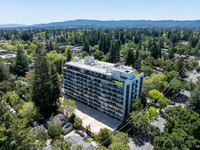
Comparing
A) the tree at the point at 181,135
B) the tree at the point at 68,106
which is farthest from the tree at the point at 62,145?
the tree at the point at 181,135

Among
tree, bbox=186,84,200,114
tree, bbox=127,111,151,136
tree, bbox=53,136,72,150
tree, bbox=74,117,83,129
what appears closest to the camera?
tree, bbox=53,136,72,150

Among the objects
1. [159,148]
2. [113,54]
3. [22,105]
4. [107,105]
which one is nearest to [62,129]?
[107,105]

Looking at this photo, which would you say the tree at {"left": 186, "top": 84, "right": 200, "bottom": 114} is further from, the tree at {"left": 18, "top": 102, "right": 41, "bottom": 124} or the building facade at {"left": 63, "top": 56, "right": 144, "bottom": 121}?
the tree at {"left": 18, "top": 102, "right": 41, "bottom": 124}

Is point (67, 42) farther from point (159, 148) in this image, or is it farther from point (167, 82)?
point (159, 148)

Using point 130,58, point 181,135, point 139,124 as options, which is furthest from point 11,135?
point 130,58

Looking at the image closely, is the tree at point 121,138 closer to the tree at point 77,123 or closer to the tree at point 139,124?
the tree at point 139,124

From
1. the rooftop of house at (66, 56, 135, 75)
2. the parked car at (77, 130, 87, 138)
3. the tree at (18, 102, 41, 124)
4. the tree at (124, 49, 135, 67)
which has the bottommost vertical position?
the parked car at (77, 130, 87, 138)


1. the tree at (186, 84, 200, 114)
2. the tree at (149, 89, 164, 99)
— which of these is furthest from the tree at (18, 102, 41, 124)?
the tree at (186, 84, 200, 114)

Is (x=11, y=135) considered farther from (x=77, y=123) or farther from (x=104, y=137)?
(x=104, y=137)
